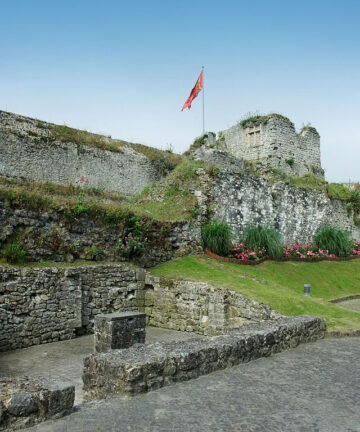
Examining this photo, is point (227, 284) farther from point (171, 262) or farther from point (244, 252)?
point (244, 252)

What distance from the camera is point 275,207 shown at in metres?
17.7

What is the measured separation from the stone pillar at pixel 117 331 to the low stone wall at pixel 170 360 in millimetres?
2096

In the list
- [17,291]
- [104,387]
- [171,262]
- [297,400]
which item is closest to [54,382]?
[104,387]

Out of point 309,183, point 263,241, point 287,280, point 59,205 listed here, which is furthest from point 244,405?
point 309,183

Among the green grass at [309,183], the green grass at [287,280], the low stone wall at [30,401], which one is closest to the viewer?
the low stone wall at [30,401]

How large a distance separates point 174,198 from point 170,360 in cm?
1034

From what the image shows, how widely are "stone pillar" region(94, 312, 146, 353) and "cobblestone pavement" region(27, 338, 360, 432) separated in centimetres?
258

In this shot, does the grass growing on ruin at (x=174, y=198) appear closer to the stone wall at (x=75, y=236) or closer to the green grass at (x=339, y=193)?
the stone wall at (x=75, y=236)

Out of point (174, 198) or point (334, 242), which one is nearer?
point (174, 198)

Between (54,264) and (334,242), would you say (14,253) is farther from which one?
(334,242)

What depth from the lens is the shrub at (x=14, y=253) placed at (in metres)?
9.53

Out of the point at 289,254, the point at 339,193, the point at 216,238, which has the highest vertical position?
the point at 339,193

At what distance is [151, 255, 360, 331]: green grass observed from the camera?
9316 mm

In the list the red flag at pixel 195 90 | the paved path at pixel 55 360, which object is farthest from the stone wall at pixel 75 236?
the red flag at pixel 195 90
